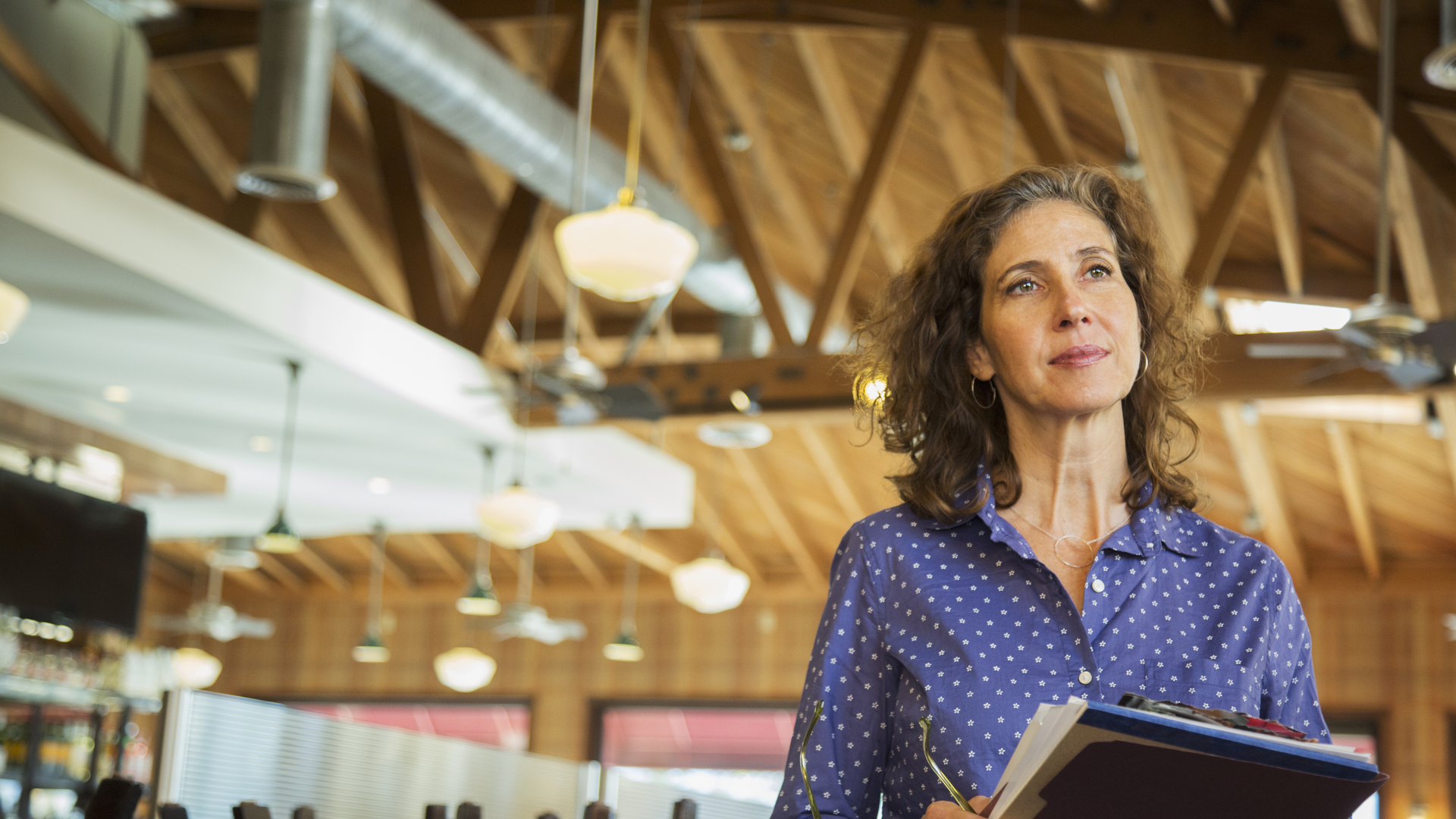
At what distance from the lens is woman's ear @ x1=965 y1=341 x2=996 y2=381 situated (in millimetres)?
1696

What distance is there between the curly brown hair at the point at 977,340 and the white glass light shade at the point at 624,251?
340 cm

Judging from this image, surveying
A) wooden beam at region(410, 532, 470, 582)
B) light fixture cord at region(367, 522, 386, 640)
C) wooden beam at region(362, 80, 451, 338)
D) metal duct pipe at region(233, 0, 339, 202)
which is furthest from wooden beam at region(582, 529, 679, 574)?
metal duct pipe at region(233, 0, 339, 202)

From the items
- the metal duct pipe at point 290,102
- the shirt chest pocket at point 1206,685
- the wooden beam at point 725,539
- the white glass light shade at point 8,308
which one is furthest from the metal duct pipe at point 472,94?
the wooden beam at point 725,539

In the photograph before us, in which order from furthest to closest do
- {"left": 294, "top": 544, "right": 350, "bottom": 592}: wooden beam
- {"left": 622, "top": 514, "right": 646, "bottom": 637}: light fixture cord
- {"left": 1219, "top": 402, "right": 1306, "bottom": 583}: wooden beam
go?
1. {"left": 294, "top": 544, "right": 350, "bottom": 592}: wooden beam
2. {"left": 622, "top": 514, "right": 646, "bottom": 637}: light fixture cord
3. {"left": 1219, "top": 402, "right": 1306, "bottom": 583}: wooden beam

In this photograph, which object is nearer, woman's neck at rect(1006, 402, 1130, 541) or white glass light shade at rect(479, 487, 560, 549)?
woman's neck at rect(1006, 402, 1130, 541)

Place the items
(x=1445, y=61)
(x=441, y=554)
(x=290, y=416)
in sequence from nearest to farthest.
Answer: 1. (x=1445, y=61)
2. (x=290, y=416)
3. (x=441, y=554)

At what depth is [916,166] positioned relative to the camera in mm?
10359

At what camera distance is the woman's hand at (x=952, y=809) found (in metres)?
1.27

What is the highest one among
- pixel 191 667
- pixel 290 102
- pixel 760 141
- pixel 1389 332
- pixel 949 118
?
pixel 760 141

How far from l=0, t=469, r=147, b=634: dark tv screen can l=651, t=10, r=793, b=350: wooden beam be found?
12.9 ft

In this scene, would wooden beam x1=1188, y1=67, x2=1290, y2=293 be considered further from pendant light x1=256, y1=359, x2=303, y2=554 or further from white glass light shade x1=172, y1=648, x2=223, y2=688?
white glass light shade x1=172, y1=648, x2=223, y2=688

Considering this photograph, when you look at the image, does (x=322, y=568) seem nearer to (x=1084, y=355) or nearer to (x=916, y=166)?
(x=916, y=166)

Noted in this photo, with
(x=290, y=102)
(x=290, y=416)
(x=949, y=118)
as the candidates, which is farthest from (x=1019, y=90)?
(x=290, y=416)

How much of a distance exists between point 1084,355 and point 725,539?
1494 cm
